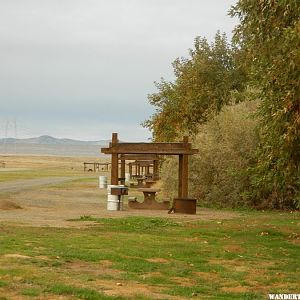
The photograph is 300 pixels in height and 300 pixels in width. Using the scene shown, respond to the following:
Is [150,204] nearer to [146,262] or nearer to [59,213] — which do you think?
[59,213]

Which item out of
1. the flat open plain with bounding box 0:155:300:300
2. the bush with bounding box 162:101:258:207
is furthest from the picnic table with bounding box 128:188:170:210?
the flat open plain with bounding box 0:155:300:300

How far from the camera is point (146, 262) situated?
12055 mm

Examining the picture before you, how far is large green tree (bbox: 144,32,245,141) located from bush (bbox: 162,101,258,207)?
8.32m

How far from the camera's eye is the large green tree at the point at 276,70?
13.1 metres

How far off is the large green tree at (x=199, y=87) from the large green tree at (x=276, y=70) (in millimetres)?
24066

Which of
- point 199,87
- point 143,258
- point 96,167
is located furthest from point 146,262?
point 96,167

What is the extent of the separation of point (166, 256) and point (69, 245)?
2061 mm

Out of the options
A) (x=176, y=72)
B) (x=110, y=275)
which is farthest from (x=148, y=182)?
(x=110, y=275)

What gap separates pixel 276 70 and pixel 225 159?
17.1 m

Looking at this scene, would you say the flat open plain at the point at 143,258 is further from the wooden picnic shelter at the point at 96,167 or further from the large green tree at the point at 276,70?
the wooden picnic shelter at the point at 96,167

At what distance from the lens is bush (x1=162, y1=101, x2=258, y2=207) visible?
30328mm

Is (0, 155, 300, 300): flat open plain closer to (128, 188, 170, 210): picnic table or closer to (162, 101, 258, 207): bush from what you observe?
(128, 188, 170, 210): picnic table

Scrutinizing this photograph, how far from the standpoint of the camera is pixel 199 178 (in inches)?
1283

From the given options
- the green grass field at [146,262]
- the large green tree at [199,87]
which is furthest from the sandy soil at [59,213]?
the large green tree at [199,87]
